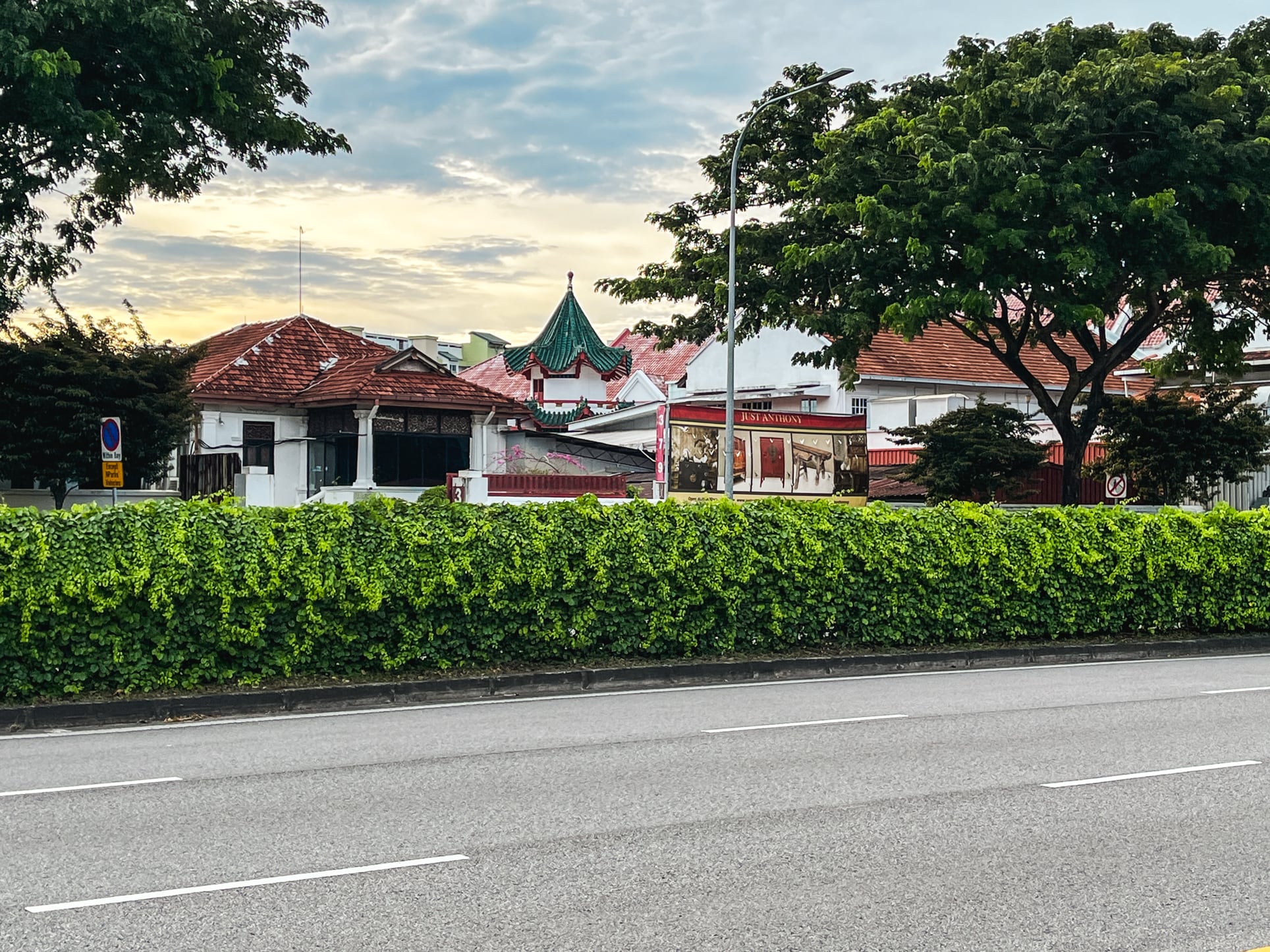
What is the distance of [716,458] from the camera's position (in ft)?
91.0

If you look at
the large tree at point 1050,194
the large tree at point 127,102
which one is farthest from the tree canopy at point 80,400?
the large tree at point 1050,194

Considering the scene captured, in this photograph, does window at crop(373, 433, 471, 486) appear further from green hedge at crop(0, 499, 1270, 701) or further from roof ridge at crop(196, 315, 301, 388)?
green hedge at crop(0, 499, 1270, 701)

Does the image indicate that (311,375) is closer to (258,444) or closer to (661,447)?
(258,444)

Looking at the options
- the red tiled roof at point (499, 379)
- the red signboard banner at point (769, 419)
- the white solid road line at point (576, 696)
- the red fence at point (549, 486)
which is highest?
the red tiled roof at point (499, 379)

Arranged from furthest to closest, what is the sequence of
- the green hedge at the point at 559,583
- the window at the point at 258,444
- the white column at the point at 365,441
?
1. the window at the point at 258,444
2. the white column at the point at 365,441
3. the green hedge at the point at 559,583

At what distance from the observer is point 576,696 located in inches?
562

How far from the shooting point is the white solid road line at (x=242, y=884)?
6031mm

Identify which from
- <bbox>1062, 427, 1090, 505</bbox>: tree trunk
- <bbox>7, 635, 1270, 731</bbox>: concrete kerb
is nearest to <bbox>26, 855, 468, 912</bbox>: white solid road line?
<bbox>7, 635, 1270, 731</bbox>: concrete kerb

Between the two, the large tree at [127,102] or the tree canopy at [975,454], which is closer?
the large tree at [127,102]

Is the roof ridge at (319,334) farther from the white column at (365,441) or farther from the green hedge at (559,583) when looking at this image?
the green hedge at (559,583)

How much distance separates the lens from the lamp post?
27.2 m

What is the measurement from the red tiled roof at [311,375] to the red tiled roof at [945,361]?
→ 12.9 m

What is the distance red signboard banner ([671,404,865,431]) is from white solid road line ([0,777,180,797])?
18.6 m

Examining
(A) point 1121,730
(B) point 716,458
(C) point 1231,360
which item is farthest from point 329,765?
(C) point 1231,360
